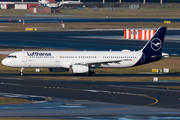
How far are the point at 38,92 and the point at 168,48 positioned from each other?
55.7 meters

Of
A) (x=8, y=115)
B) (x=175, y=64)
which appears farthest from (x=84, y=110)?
(x=175, y=64)

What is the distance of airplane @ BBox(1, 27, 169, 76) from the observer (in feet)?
198

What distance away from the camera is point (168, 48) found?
95500 mm

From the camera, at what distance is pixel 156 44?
6469 centimetres

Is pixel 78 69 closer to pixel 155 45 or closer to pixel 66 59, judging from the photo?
pixel 66 59

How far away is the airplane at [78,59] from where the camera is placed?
60.4 m

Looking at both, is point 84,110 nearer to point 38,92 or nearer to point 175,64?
point 38,92

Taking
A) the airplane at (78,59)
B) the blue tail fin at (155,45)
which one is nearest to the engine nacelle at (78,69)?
the airplane at (78,59)

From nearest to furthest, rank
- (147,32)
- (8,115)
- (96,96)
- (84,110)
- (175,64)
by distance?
(8,115) < (84,110) < (96,96) < (175,64) < (147,32)

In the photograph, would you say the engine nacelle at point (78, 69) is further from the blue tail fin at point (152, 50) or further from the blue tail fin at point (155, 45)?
the blue tail fin at point (155, 45)

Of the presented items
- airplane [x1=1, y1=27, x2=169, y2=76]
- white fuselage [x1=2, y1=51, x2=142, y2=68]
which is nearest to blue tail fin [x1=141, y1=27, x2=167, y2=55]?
airplane [x1=1, y1=27, x2=169, y2=76]

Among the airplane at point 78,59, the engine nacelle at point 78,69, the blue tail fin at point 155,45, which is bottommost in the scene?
the engine nacelle at point 78,69

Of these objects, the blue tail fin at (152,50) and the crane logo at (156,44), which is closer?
the blue tail fin at (152,50)

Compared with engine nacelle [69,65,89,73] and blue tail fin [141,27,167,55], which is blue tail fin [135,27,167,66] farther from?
engine nacelle [69,65,89,73]
